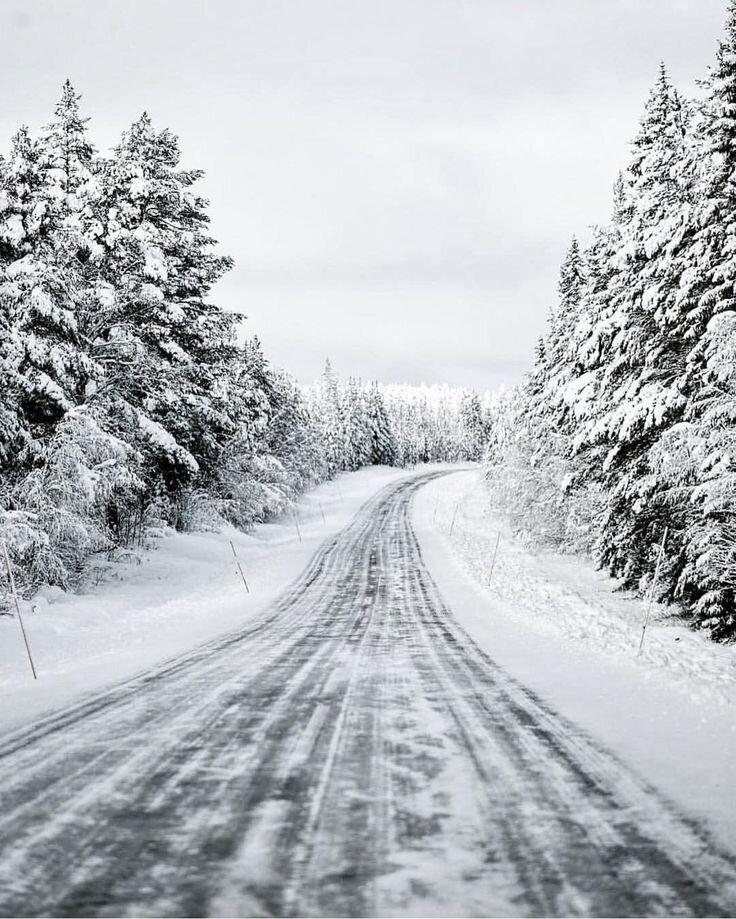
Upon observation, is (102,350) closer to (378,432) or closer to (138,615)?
(138,615)

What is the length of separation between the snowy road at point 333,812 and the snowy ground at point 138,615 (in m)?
1.60

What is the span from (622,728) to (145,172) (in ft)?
62.9

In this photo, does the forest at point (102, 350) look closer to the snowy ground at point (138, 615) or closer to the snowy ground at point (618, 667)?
the snowy ground at point (138, 615)

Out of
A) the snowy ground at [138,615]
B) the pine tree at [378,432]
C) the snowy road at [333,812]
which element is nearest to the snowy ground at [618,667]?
the snowy road at [333,812]

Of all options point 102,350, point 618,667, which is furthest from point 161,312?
point 618,667

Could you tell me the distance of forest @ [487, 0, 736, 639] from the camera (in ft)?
37.2

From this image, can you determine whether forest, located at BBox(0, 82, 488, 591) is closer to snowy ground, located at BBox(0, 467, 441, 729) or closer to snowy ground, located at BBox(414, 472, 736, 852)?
snowy ground, located at BBox(0, 467, 441, 729)

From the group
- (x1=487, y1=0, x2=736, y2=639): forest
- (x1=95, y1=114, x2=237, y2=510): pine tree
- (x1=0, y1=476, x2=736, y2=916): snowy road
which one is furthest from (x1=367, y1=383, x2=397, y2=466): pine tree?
(x1=0, y1=476, x2=736, y2=916): snowy road

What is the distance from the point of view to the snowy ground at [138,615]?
814cm

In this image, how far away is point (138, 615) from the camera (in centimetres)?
1405

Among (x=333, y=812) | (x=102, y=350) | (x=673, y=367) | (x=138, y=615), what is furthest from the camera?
(x=102, y=350)

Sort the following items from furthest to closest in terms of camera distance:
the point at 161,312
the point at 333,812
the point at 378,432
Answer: the point at 378,432
the point at 161,312
the point at 333,812

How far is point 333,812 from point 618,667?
6.23 metres

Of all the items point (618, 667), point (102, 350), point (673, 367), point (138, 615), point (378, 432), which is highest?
point (378, 432)
